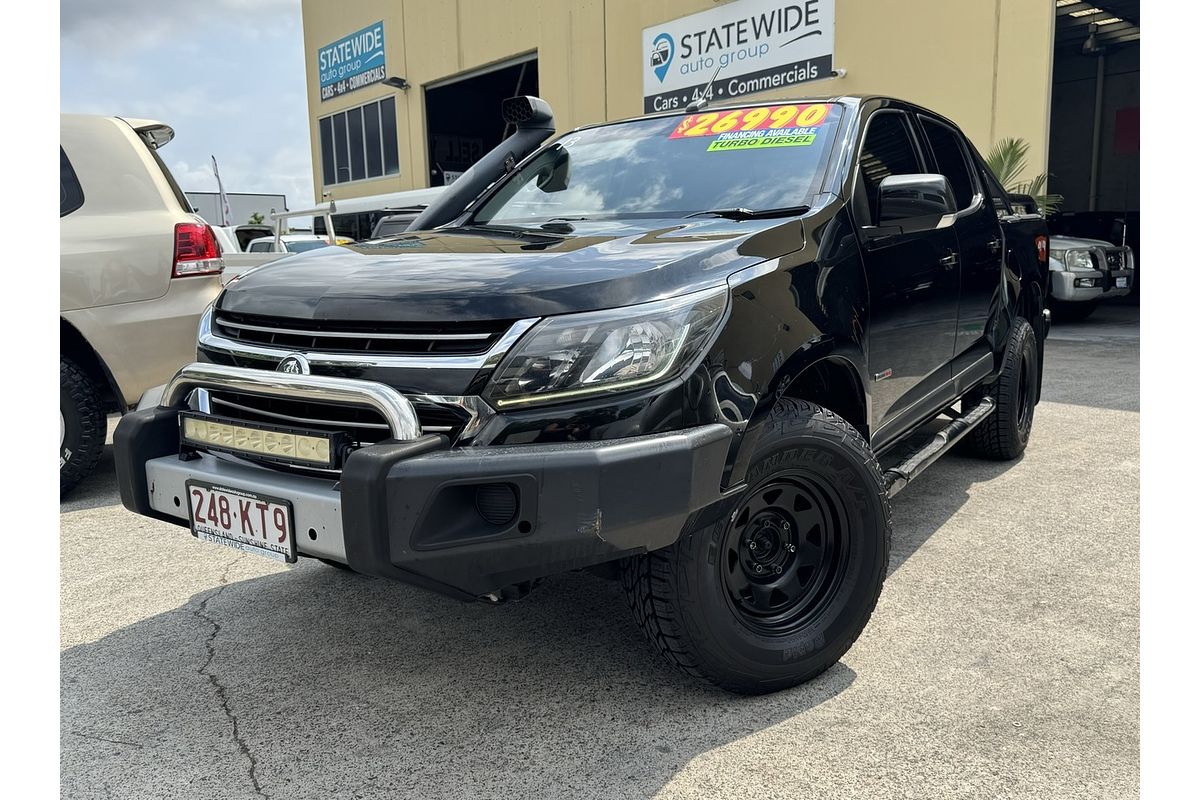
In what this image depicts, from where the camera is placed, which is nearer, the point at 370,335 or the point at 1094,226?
the point at 370,335

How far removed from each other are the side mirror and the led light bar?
6.08ft


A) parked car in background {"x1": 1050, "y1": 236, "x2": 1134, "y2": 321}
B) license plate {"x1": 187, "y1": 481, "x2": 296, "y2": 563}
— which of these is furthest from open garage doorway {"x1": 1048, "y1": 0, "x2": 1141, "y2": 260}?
license plate {"x1": 187, "y1": 481, "x2": 296, "y2": 563}

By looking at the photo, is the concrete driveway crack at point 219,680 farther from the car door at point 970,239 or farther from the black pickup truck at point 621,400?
the car door at point 970,239

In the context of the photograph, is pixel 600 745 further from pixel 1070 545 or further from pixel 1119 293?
pixel 1119 293

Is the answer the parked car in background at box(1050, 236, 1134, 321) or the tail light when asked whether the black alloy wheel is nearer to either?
the tail light

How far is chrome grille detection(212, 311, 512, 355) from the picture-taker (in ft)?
6.99

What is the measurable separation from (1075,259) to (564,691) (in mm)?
11173

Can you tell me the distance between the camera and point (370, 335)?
2244 mm

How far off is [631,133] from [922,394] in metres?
1.49

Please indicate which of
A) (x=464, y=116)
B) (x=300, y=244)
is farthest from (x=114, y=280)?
(x=464, y=116)

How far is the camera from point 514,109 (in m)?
4.24

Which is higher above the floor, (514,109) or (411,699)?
(514,109)

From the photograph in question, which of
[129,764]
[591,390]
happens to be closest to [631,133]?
[591,390]

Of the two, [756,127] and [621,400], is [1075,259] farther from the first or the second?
[621,400]
